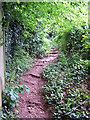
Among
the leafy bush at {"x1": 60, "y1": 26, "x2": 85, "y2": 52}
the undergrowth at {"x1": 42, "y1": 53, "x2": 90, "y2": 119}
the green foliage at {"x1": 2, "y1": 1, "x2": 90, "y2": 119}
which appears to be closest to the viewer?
the green foliage at {"x1": 2, "y1": 1, "x2": 90, "y2": 119}

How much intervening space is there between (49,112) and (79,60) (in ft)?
7.04

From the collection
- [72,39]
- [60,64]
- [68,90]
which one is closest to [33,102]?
[68,90]

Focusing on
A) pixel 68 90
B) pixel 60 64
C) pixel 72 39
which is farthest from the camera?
pixel 72 39

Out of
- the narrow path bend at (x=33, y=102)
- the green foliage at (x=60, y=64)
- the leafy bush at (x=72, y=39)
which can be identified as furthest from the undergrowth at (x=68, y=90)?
the leafy bush at (x=72, y=39)

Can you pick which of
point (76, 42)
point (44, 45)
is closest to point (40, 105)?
point (76, 42)

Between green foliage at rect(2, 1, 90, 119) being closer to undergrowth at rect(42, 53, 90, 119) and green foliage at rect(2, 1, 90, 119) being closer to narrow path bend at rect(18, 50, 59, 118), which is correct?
undergrowth at rect(42, 53, 90, 119)

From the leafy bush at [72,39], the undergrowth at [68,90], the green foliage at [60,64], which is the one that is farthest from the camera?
the leafy bush at [72,39]

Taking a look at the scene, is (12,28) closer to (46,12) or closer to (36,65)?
(46,12)

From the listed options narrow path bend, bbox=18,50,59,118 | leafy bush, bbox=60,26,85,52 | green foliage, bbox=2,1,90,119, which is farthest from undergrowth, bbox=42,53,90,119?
leafy bush, bbox=60,26,85,52

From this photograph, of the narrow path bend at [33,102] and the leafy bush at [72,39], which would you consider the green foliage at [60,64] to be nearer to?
the leafy bush at [72,39]

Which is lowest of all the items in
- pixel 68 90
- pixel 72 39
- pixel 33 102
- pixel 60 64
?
pixel 33 102

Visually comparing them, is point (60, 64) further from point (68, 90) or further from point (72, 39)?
point (68, 90)

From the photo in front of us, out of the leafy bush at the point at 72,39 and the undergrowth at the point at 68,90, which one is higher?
the leafy bush at the point at 72,39

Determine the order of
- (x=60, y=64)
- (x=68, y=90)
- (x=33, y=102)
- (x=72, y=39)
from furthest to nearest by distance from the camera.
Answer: (x=72, y=39)
(x=60, y=64)
(x=68, y=90)
(x=33, y=102)
